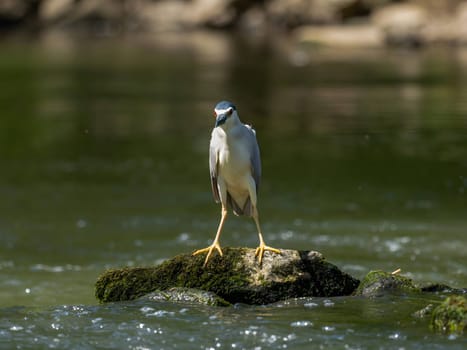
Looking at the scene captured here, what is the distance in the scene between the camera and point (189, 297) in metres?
8.62

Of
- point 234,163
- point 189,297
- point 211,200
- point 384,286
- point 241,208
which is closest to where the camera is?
point 189,297

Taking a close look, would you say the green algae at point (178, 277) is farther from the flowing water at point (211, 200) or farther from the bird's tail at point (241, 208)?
the bird's tail at point (241, 208)

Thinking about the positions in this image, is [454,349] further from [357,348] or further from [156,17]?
[156,17]

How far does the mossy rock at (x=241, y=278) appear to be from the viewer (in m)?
8.72

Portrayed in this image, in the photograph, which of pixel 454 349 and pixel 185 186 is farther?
pixel 185 186

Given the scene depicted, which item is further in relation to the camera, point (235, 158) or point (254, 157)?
point (254, 157)

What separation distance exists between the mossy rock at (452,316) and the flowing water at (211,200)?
11 centimetres

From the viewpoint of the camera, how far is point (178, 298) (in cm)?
862

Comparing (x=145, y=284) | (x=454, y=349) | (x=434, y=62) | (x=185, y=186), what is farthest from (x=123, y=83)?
(x=454, y=349)

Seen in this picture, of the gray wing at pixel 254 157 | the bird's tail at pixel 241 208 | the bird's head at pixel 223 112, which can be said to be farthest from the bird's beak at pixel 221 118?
the bird's tail at pixel 241 208

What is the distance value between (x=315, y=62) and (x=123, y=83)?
10.5 meters

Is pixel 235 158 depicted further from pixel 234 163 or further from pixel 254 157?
pixel 254 157

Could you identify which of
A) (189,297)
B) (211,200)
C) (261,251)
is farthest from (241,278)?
(211,200)

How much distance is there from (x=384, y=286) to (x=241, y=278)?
127 cm
